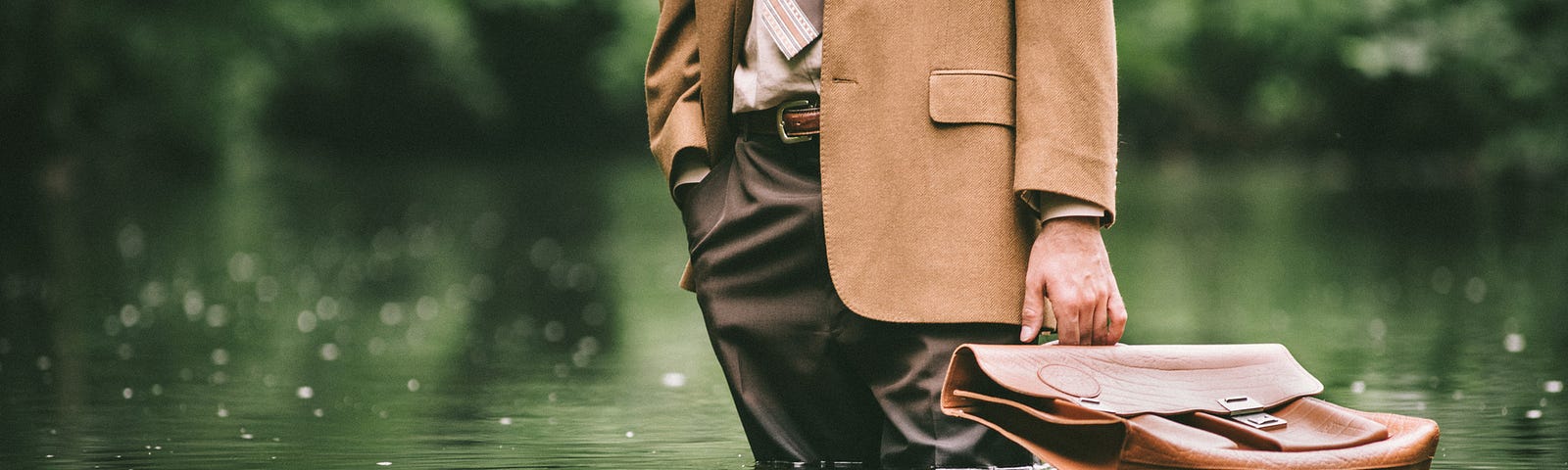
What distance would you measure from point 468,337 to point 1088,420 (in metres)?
5.91

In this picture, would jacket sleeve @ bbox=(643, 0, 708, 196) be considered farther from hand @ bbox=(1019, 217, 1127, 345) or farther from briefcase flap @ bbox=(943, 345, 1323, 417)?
briefcase flap @ bbox=(943, 345, 1323, 417)

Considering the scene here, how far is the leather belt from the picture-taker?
3461 mm

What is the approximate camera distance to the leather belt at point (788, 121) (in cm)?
346

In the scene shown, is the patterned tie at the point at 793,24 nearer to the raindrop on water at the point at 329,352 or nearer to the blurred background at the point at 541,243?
the blurred background at the point at 541,243

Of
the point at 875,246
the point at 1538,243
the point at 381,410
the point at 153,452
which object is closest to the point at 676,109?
the point at 875,246

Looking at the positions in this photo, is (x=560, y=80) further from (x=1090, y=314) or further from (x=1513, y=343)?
(x=1090, y=314)

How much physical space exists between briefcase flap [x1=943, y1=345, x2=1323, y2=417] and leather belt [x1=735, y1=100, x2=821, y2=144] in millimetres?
552

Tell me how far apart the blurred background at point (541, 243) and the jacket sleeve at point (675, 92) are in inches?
40.5

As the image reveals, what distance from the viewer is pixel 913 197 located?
3381mm

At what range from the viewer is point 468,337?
859 centimetres

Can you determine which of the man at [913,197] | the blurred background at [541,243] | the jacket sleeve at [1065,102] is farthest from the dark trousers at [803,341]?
the blurred background at [541,243]

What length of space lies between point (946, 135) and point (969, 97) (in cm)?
7

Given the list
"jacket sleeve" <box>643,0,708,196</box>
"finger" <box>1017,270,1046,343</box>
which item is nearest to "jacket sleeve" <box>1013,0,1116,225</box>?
"finger" <box>1017,270,1046,343</box>

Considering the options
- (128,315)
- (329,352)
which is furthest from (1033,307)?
(128,315)
